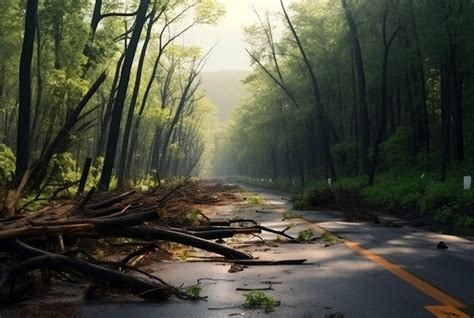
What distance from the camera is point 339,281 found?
6238 millimetres

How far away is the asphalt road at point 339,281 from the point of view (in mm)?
4793

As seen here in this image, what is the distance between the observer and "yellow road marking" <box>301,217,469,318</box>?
4.61 m

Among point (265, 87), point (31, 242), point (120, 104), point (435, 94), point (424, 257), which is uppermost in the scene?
point (265, 87)

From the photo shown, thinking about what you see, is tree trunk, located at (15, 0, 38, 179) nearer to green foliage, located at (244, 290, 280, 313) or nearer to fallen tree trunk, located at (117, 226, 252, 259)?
fallen tree trunk, located at (117, 226, 252, 259)

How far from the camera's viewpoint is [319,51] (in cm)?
4153

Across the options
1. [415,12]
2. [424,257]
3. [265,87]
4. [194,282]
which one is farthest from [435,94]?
[194,282]

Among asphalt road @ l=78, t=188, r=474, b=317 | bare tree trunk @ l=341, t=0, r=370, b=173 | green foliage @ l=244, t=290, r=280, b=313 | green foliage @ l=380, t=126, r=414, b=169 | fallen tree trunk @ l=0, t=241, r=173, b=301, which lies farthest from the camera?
green foliage @ l=380, t=126, r=414, b=169

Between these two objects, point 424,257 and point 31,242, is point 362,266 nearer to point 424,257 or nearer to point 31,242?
point 424,257

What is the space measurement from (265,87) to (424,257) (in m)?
48.5

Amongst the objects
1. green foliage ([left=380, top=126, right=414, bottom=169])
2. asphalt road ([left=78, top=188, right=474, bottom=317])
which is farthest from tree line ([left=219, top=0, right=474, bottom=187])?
asphalt road ([left=78, top=188, right=474, bottom=317])

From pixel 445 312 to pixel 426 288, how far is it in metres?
1.11

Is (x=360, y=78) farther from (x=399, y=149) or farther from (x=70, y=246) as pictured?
(x=70, y=246)

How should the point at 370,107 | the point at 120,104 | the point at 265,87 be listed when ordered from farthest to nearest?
1. the point at 265,87
2. the point at 370,107
3. the point at 120,104

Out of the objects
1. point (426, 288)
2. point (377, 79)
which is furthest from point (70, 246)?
point (377, 79)
